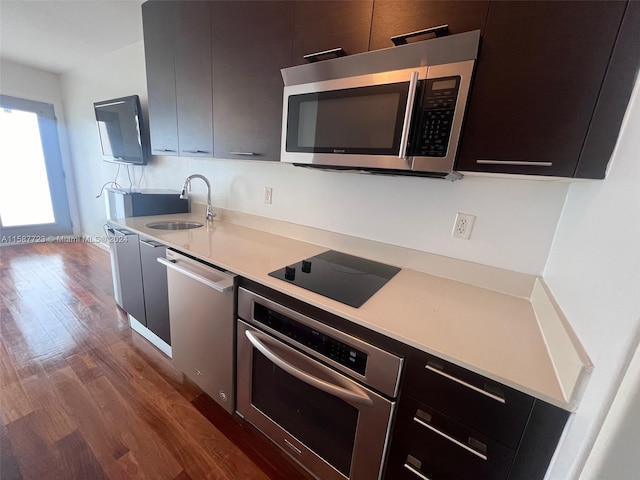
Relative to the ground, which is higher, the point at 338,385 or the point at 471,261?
the point at 471,261

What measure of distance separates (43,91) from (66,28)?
217 cm

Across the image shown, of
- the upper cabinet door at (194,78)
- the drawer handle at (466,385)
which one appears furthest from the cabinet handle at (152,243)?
the drawer handle at (466,385)

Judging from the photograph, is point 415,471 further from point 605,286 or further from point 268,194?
point 268,194

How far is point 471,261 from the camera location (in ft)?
3.91

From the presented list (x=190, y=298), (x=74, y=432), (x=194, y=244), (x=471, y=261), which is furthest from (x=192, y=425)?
(x=471, y=261)

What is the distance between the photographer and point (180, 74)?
164cm

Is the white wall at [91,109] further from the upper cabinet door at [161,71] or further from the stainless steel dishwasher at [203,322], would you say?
the stainless steel dishwasher at [203,322]

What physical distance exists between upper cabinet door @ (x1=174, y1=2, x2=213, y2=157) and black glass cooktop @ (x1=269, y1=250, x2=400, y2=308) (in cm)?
97

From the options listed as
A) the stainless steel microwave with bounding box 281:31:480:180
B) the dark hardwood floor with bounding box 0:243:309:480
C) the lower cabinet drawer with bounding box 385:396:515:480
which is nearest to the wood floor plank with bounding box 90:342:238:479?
the dark hardwood floor with bounding box 0:243:309:480

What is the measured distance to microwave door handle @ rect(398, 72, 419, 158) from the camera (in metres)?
0.86

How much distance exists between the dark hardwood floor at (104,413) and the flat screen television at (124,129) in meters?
1.60

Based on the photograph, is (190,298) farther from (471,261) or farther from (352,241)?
(471,261)

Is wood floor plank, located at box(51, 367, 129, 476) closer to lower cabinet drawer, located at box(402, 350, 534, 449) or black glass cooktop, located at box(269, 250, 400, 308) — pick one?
black glass cooktop, located at box(269, 250, 400, 308)

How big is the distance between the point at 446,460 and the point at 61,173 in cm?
573
